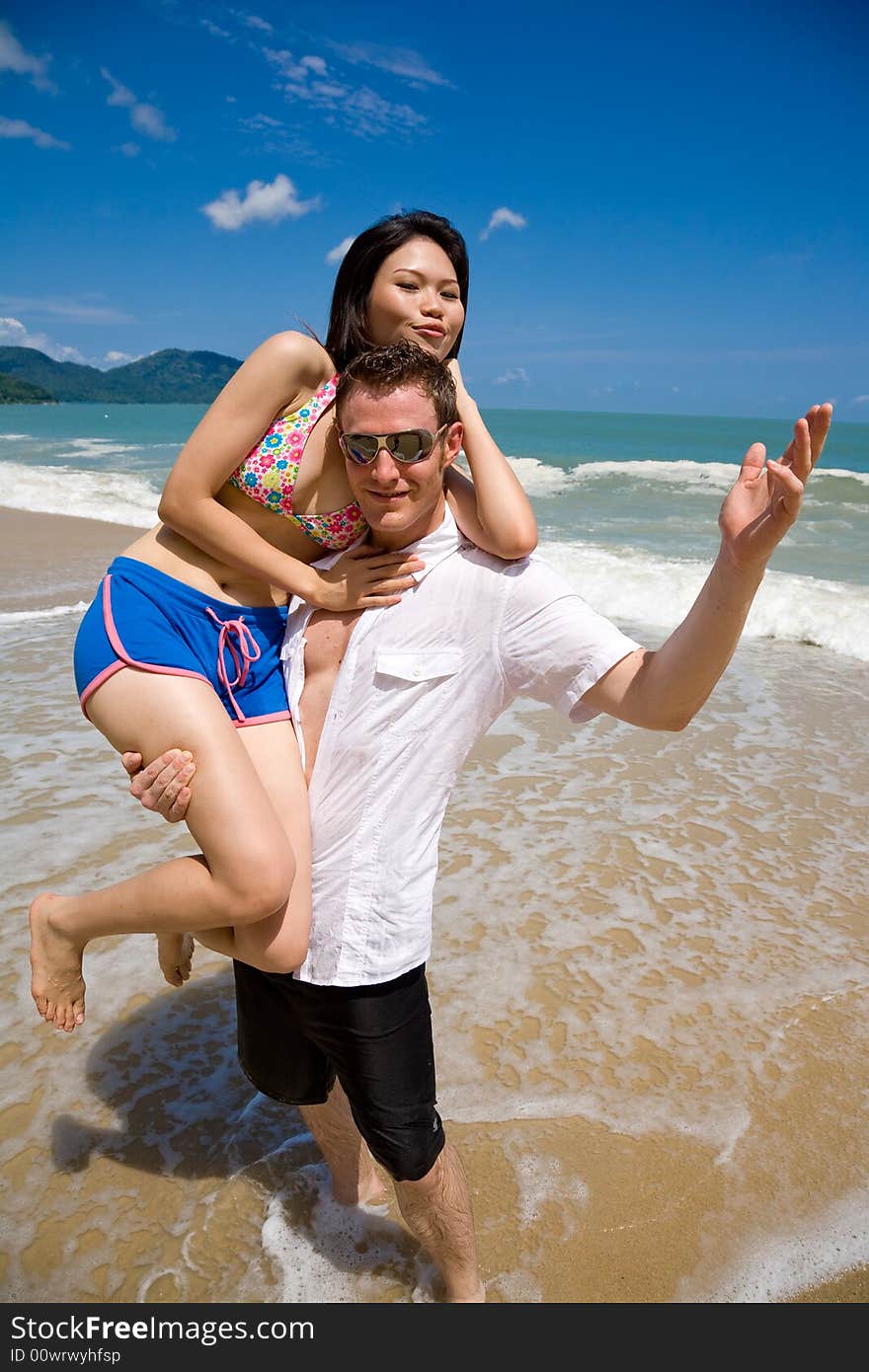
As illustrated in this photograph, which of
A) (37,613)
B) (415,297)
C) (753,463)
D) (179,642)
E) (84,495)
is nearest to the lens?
(753,463)

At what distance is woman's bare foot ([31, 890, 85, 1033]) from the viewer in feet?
8.45

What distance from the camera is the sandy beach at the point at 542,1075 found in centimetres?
284

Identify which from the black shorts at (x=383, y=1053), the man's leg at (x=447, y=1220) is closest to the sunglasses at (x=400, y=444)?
the black shorts at (x=383, y=1053)

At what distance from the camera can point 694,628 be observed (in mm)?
2068

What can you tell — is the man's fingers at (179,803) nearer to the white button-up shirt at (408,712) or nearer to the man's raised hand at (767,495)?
the white button-up shirt at (408,712)

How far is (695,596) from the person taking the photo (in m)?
10.4

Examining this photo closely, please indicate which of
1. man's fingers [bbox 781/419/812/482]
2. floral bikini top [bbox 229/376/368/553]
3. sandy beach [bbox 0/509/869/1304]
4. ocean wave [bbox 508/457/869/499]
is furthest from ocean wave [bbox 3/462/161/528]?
man's fingers [bbox 781/419/812/482]

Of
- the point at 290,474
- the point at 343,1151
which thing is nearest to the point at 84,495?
the point at 290,474

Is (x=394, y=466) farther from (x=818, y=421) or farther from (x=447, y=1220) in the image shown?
(x=447, y=1220)

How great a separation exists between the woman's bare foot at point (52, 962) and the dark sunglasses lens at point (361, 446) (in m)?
1.49

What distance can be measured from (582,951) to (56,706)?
453cm

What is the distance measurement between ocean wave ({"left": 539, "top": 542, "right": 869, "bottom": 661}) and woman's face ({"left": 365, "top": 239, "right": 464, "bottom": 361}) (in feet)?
26.6

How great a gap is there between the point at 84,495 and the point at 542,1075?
20886 mm

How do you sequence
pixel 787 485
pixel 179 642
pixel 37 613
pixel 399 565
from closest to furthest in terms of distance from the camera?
pixel 787 485 < pixel 399 565 < pixel 179 642 < pixel 37 613
